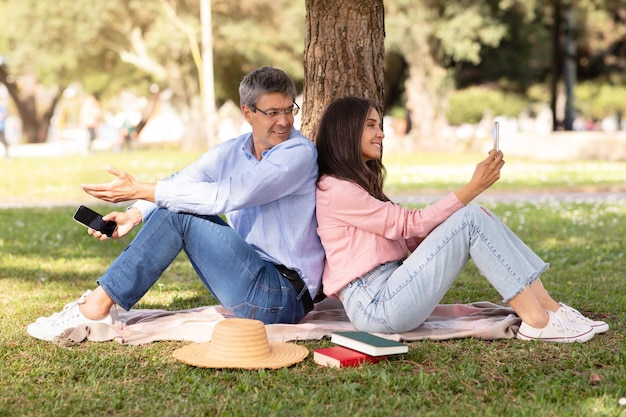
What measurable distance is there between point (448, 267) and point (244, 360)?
112 cm

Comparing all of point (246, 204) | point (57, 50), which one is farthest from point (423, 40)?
point (246, 204)

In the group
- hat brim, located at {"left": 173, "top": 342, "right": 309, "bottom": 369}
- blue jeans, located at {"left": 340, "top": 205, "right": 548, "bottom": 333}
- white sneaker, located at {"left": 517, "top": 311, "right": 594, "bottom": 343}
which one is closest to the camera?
hat brim, located at {"left": 173, "top": 342, "right": 309, "bottom": 369}

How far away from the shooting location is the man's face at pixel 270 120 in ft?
14.8

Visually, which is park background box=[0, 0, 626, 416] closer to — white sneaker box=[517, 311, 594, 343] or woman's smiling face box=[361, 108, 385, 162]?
white sneaker box=[517, 311, 594, 343]

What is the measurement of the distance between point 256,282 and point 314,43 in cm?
233

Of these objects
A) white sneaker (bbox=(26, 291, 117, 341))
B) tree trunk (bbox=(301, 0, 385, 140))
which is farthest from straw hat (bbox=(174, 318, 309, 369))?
tree trunk (bbox=(301, 0, 385, 140))

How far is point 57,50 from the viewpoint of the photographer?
3506 cm

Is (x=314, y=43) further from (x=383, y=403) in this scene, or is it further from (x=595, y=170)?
(x=595, y=170)

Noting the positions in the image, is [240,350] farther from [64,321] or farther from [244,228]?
[64,321]

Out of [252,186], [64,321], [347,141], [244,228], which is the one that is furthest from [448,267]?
[64,321]

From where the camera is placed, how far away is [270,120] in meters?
4.55

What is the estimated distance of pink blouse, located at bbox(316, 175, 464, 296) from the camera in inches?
172

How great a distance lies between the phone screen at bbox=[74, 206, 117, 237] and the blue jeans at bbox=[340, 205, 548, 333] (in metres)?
1.41

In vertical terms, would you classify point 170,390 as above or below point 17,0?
below
